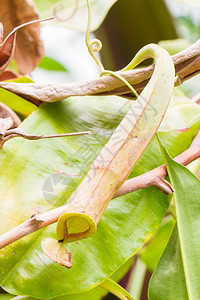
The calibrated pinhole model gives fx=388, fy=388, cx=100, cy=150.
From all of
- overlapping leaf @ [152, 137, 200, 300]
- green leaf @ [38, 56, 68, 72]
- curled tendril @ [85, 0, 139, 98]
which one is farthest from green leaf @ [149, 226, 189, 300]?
green leaf @ [38, 56, 68, 72]

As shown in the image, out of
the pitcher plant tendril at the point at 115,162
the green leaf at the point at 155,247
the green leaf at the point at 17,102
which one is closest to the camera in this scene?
the pitcher plant tendril at the point at 115,162

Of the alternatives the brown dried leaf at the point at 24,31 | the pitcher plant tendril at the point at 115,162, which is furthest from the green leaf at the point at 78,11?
the pitcher plant tendril at the point at 115,162

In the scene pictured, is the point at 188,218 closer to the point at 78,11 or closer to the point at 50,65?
the point at 78,11

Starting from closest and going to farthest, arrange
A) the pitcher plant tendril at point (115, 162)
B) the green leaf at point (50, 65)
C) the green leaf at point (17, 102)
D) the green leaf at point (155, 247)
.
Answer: the pitcher plant tendril at point (115, 162) < the green leaf at point (17, 102) < the green leaf at point (155, 247) < the green leaf at point (50, 65)

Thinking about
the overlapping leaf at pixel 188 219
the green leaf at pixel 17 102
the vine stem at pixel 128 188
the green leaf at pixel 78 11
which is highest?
the green leaf at pixel 78 11

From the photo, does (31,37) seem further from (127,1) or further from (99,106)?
(127,1)

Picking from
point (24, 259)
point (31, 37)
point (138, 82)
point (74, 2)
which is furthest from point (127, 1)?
point (24, 259)

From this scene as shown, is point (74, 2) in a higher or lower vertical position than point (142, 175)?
higher

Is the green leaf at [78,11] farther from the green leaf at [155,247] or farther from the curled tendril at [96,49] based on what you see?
the green leaf at [155,247]
